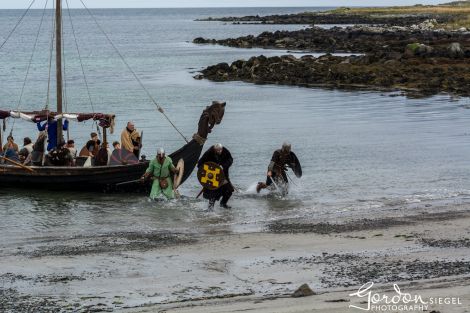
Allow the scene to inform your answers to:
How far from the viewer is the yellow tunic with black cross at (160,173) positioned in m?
20.0

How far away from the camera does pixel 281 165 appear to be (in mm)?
20969

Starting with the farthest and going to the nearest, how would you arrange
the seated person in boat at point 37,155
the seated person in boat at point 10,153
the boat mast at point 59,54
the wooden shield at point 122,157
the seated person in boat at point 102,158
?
the seated person in boat at point 10,153, the boat mast at point 59,54, the seated person in boat at point 37,155, the seated person in boat at point 102,158, the wooden shield at point 122,157

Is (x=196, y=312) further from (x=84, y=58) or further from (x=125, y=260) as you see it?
(x=84, y=58)

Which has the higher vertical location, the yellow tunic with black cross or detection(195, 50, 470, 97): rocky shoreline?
the yellow tunic with black cross

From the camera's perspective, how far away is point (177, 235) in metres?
16.8

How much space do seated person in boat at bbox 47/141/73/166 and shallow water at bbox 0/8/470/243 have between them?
2.91 feet

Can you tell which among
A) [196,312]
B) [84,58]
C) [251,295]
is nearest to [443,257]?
[251,295]

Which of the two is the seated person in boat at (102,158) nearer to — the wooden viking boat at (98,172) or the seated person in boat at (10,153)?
the wooden viking boat at (98,172)

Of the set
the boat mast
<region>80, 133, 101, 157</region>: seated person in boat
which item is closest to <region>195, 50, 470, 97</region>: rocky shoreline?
<region>80, 133, 101, 157</region>: seated person in boat

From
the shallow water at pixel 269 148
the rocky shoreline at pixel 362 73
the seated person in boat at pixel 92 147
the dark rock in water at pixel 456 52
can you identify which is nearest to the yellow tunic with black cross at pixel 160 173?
the shallow water at pixel 269 148

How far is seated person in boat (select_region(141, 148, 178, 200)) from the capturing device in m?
20.0

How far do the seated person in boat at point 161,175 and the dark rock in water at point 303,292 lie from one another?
340 inches

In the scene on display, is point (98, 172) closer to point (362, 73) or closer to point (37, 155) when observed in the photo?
point (37, 155)

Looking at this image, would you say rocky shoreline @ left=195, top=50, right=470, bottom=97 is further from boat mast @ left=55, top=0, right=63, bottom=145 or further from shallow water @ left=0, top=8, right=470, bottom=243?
boat mast @ left=55, top=0, right=63, bottom=145
